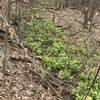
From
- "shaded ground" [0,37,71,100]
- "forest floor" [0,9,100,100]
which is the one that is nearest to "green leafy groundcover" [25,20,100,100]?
"forest floor" [0,9,100,100]

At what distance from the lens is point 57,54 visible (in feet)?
40.6

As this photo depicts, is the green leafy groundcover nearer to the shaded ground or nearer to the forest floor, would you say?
the forest floor

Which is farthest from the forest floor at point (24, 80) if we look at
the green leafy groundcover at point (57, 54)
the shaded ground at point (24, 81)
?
the green leafy groundcover at point (57, 54)

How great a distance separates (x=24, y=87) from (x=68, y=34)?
23.9 feet

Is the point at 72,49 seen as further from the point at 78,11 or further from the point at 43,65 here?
the point at 78,11

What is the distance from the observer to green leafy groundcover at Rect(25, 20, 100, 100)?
9.98 meters

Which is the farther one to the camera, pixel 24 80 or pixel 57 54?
pixel 57 54

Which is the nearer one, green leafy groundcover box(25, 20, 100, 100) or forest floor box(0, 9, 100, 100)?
forest floor box(0, 9, 100, 100)

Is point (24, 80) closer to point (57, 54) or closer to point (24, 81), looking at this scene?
point (24, 81)

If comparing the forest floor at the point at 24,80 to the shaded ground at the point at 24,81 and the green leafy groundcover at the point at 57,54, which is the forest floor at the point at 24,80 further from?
the green leafy groundcover at the point at 57,54

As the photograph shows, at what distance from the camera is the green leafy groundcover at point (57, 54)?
998 cm

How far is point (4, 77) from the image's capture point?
8.78 meters

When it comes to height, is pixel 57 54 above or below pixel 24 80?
above

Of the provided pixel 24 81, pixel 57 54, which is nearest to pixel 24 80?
pixel 24 81
